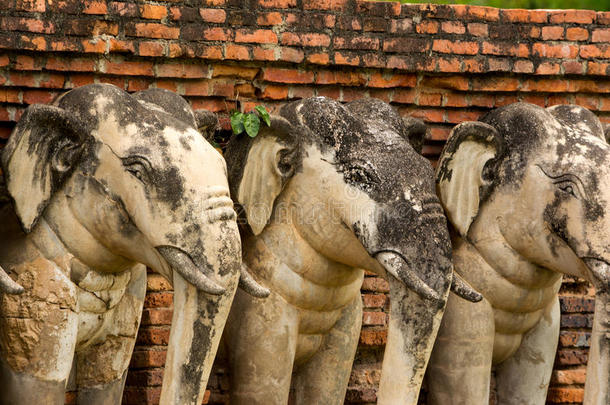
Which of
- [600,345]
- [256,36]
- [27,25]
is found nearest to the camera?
[27,25]

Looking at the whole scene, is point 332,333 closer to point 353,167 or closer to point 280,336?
point 280,336

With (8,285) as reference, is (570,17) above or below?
above

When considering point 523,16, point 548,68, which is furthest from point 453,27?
point 548,68

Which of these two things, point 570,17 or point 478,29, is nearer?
point 478,29

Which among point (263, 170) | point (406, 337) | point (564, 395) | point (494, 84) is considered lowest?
point (564, 395)

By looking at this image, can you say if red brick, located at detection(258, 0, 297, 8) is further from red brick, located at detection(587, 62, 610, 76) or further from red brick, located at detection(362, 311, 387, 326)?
red brick, located at detection(587, 62, 610, 76)

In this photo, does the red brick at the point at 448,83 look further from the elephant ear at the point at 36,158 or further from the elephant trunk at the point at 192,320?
the elephant ear at the point at 36,158

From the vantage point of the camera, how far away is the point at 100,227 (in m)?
6.00

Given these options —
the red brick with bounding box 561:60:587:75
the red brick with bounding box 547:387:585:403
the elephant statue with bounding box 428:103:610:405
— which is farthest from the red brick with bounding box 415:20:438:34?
the red brick with bounding box 547:387:585:403

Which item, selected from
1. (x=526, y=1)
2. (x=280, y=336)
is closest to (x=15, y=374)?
(x=280, y=336)

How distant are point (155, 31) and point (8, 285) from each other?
1525mm

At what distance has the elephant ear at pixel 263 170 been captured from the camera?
6.55 m

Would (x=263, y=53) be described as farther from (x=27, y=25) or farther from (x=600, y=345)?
(x=600, y=345)

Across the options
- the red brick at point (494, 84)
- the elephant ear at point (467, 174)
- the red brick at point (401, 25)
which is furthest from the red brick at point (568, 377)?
the red brick at point (401, 25)
